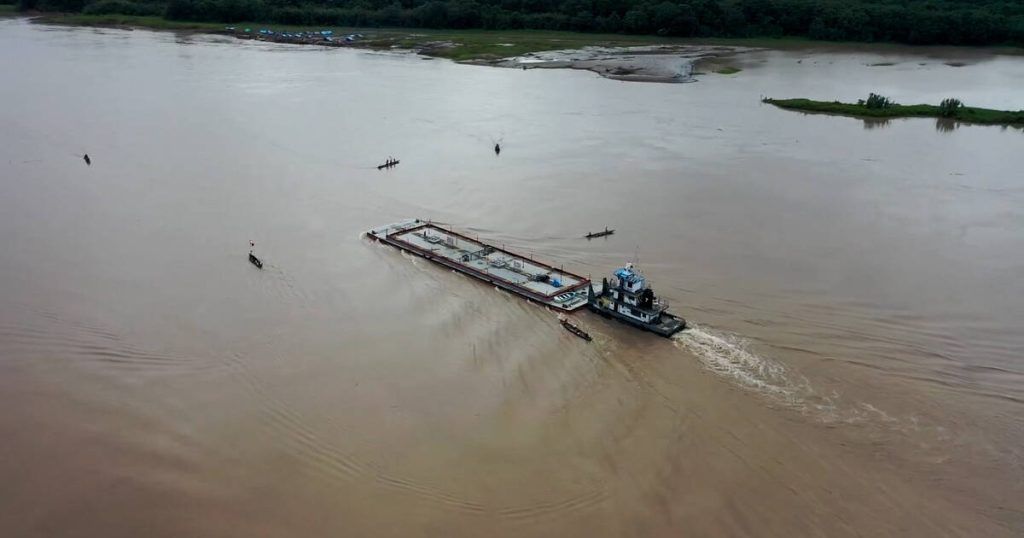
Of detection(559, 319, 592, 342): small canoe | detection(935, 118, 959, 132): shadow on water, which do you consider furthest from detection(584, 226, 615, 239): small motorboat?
detection(935, 118, 959, 132): shadow on water

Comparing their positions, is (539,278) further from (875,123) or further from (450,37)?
(450,37)

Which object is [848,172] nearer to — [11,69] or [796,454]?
[796,454]

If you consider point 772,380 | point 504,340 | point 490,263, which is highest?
point 490,263

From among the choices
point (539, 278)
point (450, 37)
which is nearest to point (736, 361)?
point (539, 278)

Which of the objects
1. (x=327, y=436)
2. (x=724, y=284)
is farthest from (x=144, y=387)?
(x=724, y=284)

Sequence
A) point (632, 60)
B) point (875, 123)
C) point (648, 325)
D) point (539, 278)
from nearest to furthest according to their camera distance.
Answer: point (648, 325) < point (539, 278) < point (875, 123) < point (632, 60)

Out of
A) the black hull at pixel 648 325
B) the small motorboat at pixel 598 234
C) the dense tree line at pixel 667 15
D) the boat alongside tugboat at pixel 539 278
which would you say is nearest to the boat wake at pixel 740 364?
the black hull at pixel 648 325

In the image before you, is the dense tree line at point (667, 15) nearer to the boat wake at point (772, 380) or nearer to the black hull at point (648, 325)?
the black hull at point (648, 325)
